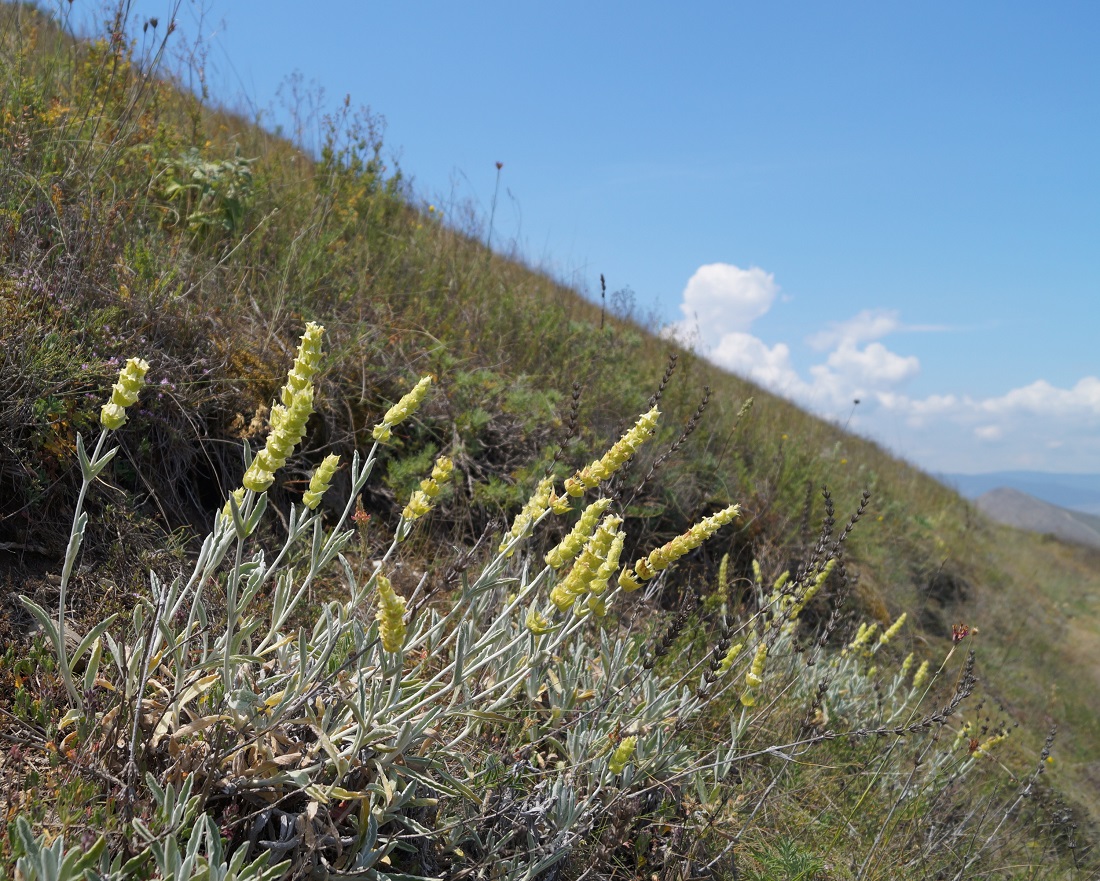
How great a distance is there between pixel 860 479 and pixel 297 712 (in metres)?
7.87

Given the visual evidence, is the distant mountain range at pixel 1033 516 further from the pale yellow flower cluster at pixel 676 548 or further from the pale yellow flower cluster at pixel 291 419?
the pale yellow flower cluster at pixel 291 419

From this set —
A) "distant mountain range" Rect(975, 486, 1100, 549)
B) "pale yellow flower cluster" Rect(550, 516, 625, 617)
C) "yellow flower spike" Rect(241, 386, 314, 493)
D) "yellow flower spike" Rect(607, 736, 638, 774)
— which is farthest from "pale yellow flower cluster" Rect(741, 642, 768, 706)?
"distant mountain range" Rect(975, 486, 1100, 549)

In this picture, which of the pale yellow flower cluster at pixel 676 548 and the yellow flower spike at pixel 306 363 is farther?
the pale yellow flower cluster at pixel 676 548

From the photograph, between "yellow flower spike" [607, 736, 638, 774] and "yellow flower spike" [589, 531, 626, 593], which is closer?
"yellow flower spike" [589, 531, 626, 593]

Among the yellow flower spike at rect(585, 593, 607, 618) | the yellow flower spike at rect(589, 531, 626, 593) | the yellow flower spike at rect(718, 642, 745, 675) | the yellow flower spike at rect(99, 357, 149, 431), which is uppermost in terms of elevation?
the yellow flower spike at rect(99, 357, 149, 431)

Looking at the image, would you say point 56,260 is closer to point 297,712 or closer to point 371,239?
point 297,712

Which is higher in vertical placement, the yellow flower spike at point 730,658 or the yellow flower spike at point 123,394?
the yellow flower spike at point 123,394

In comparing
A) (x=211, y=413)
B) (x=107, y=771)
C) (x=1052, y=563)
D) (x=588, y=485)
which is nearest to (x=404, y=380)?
(x=211, y=413)

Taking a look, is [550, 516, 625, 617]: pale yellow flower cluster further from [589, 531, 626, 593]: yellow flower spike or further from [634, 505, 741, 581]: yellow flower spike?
[634, 505, 741, 581]: yellow flower spike

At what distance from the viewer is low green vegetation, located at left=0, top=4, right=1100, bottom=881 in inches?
65.2

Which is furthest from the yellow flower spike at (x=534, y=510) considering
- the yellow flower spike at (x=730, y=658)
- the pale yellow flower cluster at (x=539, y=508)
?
the yellow flower spike at (x=730, y=658)

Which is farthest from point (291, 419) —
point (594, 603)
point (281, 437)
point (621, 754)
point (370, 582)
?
point (621, 754)

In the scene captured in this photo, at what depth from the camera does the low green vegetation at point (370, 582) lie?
5.44 ft

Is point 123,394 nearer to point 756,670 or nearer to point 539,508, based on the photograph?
point 539,508
